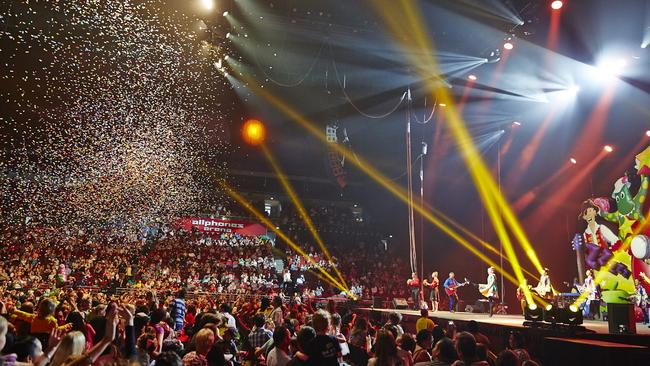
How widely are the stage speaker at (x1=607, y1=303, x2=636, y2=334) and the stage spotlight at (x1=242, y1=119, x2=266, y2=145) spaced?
8847mm

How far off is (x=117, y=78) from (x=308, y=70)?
570 centimetres

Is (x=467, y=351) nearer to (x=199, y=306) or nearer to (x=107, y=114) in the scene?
(x=199, y=306)

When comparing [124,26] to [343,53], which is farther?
[343,53]

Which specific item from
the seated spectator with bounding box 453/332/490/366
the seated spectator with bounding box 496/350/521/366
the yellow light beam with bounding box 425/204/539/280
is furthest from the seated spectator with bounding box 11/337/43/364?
the yellow light beam with bounding box 425/204/539/280

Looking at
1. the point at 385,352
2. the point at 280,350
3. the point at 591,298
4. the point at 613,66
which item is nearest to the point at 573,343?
the point at 385,352

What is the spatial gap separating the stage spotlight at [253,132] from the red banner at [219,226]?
997cm

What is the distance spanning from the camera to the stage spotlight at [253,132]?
42.2 feet

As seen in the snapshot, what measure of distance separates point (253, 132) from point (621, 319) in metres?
9.15

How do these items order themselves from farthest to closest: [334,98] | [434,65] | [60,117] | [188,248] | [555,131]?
[188,248], [60,117], [334,98], [555,131], [434,65]

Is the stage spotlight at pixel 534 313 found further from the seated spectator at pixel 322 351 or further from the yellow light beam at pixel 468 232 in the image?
the seated spectator at pixel 322 351

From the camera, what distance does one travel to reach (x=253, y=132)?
12852mm

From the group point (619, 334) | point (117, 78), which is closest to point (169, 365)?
point (619, 334)

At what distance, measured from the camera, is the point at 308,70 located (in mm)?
14062

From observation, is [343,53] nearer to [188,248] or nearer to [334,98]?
[334,98]
